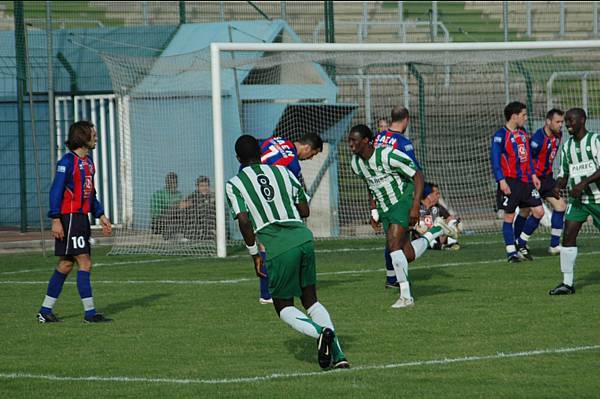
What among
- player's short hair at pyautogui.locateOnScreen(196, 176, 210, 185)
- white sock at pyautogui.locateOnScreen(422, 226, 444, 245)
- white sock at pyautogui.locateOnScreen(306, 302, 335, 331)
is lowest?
white sock at pyautogui.locateOnScreen(306, 302, 335, 331)

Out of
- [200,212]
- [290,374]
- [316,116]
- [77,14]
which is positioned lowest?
[290,374]

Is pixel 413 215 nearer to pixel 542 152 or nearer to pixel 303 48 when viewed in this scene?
pixel 542 152

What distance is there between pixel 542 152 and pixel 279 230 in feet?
31.1

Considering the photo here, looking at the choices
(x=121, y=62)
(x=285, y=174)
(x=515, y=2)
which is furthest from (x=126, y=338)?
(x=515, y=2)

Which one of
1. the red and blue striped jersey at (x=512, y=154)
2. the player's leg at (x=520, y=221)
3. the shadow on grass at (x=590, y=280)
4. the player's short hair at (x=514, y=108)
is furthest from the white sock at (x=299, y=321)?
the player's leg at (x=520, y=221)

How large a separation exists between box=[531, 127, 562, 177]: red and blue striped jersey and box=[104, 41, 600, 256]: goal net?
160 centimetres

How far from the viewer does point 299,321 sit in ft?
27.2

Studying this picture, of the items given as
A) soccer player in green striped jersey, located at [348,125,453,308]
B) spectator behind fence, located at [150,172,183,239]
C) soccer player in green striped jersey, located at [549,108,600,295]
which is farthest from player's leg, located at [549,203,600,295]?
spectator behind fence, located at [150,172,183,239]

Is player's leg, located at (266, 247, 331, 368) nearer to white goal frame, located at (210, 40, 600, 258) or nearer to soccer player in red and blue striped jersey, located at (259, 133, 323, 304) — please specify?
soccer player in red and blue striped jersey, located at (259, 133, 323, 304)

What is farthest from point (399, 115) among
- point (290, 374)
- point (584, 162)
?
point (290, 374)

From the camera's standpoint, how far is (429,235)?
12945mm

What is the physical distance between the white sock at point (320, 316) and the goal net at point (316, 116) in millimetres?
9057

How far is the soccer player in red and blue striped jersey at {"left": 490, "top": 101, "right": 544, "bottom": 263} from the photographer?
1583cm

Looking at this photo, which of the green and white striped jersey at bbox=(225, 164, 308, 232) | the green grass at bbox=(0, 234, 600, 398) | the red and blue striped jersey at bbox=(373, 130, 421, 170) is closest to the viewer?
the green grass at bbox=(0, 234, 600, 398)
